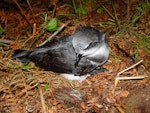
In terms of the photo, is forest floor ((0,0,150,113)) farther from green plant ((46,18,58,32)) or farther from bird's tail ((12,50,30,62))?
green plant ((46,18,58,32))

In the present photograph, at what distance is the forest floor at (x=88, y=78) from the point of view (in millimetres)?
3555

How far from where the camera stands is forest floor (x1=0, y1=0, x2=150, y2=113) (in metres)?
3.55

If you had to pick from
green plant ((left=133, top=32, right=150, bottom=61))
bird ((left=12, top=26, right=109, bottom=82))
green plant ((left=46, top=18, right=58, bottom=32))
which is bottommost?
green plant ((left=133, top=32, right=150, bottom=61))

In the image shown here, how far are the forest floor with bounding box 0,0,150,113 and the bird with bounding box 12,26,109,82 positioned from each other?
0.37 ft

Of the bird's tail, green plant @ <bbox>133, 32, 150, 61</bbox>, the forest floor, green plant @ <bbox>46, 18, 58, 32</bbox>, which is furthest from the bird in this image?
green plant @ <bbox>133, 32, 150, 61</bbox>

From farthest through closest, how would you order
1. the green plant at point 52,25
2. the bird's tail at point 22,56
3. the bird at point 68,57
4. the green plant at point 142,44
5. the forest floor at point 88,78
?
the green plant at point 52,25 < the green plant at point 142,44 < the bird's tail at point 22,56 < the bird at point 68,57 < the forest floor at point 88,78

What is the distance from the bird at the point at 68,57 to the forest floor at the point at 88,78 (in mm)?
114

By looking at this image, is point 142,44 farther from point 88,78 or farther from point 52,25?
point 52,25

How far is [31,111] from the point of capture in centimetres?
351

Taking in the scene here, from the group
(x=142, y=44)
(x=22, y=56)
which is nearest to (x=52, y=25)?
(x=22, y=56)

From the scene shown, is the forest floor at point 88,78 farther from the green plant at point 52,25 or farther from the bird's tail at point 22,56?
the green plant at point 52,25

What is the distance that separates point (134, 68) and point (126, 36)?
700 millimetres

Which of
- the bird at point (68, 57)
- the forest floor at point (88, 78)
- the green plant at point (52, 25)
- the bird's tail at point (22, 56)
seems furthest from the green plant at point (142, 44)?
the bird's tail at point (22, 56)

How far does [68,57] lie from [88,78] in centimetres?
46
